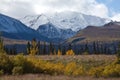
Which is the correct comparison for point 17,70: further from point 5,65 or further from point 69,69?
point 69,69

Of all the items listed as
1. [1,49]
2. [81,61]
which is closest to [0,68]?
[1,49]

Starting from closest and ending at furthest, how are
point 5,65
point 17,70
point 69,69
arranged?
point 17,70 < point 5,65 < point 69,69

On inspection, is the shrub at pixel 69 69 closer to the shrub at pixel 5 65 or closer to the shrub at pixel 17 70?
the shrub at pixel 17 70

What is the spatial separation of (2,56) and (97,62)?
180 ft

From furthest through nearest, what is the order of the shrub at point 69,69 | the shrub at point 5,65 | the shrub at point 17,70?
the shrub at point 69,69, the shrub at point 5,65, the shrub at point 17,70

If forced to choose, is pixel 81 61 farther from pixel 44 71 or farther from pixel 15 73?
pixel 15 73

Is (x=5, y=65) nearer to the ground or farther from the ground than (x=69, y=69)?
farther from the ground

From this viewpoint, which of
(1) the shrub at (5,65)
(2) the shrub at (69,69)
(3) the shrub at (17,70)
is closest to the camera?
(3) the shrub at (17,70)

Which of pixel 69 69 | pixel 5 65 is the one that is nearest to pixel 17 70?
pixel 5 65

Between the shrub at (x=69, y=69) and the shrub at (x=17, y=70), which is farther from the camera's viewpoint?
the shrub at (x=69, y=69)

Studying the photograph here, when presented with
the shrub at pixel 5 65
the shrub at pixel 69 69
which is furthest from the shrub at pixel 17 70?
the shrub at pixel 69 69

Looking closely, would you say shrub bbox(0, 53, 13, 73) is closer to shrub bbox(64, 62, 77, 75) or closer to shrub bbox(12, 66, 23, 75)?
shrub bbox(12, 66, 23, 75)

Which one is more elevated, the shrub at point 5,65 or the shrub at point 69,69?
the shrub at point 5,65

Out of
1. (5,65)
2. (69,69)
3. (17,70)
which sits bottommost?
(69,69)
